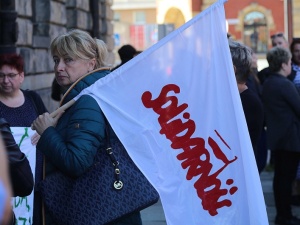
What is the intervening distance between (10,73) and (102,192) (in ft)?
7.18

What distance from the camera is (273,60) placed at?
740 cm

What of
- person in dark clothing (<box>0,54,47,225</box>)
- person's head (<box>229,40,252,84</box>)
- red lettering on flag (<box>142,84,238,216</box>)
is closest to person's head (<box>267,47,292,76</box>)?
person's head (<box>229,40,252,84</box>)

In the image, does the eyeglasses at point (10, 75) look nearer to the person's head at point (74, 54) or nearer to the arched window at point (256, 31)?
the person's head at point (74, 54)

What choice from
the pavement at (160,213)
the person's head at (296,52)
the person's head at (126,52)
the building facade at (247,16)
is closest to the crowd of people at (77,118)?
the pavement at (160,213)

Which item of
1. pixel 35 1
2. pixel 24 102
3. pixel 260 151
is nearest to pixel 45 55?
pixel 35 1

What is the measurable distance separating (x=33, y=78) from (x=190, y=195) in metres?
8.22

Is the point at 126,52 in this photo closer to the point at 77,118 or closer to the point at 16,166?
the point at 77,118

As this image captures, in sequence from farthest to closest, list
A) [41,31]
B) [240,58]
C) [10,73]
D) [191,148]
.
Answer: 1. [41,31]
2. [10,73]
3. [240,58]
4. [191,148]

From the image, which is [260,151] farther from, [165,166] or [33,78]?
[165,166]

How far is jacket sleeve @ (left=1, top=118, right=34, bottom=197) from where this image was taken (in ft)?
8.86

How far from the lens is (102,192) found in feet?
10.2

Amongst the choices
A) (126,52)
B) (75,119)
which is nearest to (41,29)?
(126,52)

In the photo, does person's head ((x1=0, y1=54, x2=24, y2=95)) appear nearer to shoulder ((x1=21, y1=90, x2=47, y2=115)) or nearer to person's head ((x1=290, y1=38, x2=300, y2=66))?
shoulder ((x1=21, y1=90, x2=47, y2=115))

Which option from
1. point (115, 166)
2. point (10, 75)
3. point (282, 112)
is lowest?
point (282, 112)
